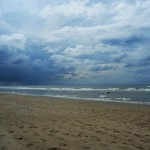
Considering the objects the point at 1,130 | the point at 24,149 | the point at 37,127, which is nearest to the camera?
the point at 24,149

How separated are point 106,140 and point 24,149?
2659 millimetres

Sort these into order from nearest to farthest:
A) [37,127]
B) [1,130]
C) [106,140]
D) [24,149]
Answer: [24,149]
[106,140]
[1,130]
[37,127]

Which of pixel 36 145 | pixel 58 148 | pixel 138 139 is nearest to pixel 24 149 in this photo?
pixel 36 145

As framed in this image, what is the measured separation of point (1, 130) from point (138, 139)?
5.14 metres

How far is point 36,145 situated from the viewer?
693cm

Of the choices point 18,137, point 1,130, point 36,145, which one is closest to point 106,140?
point 36,145

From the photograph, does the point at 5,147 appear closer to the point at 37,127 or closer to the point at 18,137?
the point at 18,137

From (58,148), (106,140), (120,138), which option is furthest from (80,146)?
(120,138)

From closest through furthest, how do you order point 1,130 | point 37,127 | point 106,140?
point 106,140 < point 1,130 < point 37,127

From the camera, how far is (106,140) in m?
7.64

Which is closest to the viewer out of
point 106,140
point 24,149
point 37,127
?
point 24,149

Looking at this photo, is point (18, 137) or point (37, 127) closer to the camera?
point (18, 137)

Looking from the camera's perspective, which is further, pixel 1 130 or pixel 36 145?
pixel 1 130

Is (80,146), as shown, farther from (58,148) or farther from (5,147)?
(5,147)
